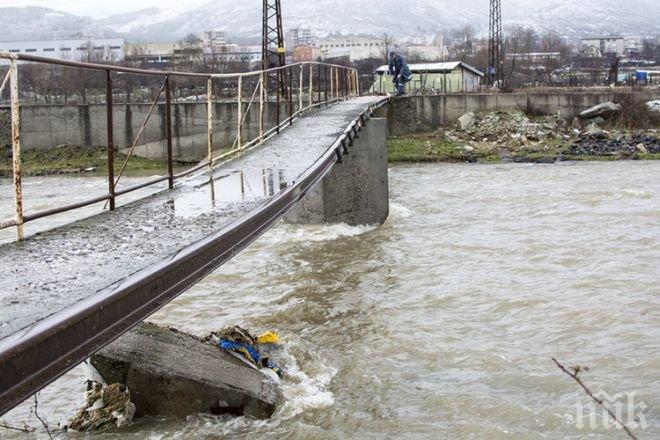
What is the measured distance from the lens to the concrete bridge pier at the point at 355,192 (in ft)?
49.3

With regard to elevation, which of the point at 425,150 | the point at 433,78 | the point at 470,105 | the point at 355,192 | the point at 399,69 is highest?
the point at 433,78

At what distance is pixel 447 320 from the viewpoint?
9.13 metres

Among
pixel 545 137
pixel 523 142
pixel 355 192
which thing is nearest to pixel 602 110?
pixel 545 137

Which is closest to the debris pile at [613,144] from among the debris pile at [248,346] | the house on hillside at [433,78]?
the house on hillside at [433,78]

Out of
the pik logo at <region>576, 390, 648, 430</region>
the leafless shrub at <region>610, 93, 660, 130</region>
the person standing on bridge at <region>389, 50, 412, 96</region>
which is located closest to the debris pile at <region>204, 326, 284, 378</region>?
the pik logo at <region>576, 390, 648, 430</region>

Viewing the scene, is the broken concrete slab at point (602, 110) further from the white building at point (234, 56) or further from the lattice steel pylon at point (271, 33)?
the white building at point (234, 56)

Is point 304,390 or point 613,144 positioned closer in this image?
point 304,390

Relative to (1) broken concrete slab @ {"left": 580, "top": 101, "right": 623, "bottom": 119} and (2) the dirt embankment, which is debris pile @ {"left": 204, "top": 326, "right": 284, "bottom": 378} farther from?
(1) broken concrete slab @ {"left": 580, "top": 101, "right": 623, "bottom": 119}

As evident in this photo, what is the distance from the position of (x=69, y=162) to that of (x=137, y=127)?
2.90 metres

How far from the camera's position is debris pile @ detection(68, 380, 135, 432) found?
625 cm

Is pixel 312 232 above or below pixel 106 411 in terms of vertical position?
above

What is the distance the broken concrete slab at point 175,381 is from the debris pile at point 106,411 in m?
0.08

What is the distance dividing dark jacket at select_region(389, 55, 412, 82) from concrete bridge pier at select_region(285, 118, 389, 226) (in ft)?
29.2

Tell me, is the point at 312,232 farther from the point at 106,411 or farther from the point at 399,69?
the point at 399,69
